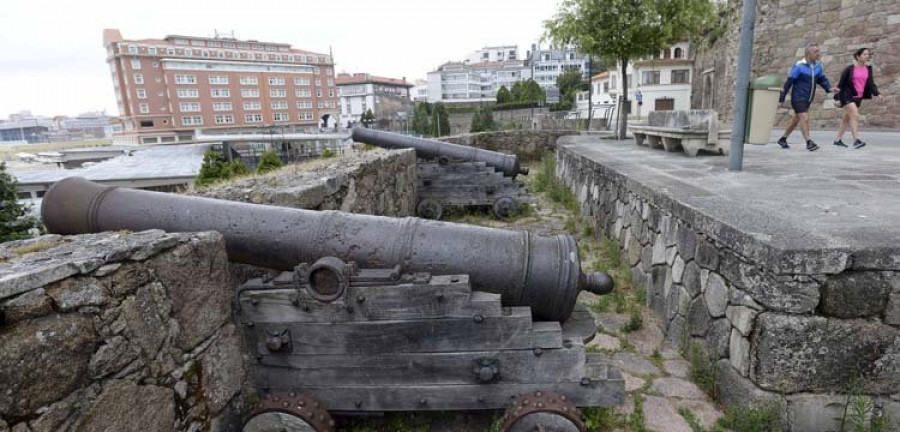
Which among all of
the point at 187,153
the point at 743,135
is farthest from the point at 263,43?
the point at 743,135

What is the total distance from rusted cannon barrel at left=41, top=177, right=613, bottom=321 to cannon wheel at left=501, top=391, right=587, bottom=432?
42 cm

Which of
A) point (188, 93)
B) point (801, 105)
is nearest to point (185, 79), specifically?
point (188, 93)

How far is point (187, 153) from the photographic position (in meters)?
28.3

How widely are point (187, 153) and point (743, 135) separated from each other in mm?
29870

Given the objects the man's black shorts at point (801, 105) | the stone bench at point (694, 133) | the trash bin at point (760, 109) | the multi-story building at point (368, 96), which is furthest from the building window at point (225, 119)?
the trash bin at point (760, 109)

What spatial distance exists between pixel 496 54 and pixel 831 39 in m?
107

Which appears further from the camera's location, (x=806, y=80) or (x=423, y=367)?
(x=806, y=80)

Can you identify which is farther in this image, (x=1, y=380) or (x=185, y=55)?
(x=185, y=55)

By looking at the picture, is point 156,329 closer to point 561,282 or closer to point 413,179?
point 561,282

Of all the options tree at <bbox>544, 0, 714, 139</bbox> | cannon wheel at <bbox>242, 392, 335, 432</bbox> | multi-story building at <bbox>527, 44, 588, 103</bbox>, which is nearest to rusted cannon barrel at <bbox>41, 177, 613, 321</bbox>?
cannon wheel at <bbox>242, 392, 335, 432</bbox>

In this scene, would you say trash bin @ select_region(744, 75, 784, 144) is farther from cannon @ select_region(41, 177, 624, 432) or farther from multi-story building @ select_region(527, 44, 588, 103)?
multi-story building @ select_region(527, 44, 588, 103)

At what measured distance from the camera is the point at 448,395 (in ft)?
7.74

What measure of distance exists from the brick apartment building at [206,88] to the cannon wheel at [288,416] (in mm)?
54725

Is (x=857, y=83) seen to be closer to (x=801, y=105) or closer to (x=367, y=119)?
(x=801, y=105)
